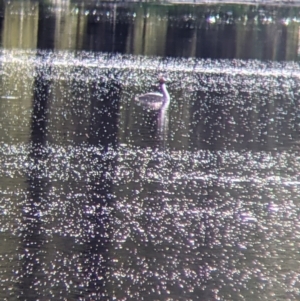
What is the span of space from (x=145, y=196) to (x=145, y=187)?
0.68 metres

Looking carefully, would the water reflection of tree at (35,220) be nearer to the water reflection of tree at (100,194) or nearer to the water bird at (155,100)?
the water reflection of tree at (100,194)

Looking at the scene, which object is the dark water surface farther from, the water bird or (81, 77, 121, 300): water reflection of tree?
the water bird

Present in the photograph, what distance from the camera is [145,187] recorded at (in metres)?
16.9

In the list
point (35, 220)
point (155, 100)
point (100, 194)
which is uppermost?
point (155, 100)

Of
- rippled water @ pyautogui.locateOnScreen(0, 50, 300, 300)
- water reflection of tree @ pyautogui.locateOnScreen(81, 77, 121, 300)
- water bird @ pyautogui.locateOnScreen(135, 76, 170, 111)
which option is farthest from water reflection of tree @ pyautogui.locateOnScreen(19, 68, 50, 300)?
water bird @ pyautogui.locateOnScreen(135, 76, 170, 111)

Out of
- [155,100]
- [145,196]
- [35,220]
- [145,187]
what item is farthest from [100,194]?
[155,100]

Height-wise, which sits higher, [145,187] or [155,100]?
[155,100]

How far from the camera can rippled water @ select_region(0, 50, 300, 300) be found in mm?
12086

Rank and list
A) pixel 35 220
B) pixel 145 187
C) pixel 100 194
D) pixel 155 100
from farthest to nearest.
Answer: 1. pixel 155 100
2. pixel 145 187
3. pixel 100 194
4. pixel 35 220

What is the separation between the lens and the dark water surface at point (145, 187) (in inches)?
478

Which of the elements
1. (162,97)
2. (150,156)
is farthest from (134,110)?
(150,156)

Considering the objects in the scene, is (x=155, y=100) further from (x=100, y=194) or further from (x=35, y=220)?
(x=35, y=220)

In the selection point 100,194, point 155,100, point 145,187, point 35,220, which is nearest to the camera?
point 35,220

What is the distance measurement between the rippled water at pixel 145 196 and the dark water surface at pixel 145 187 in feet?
0.10
